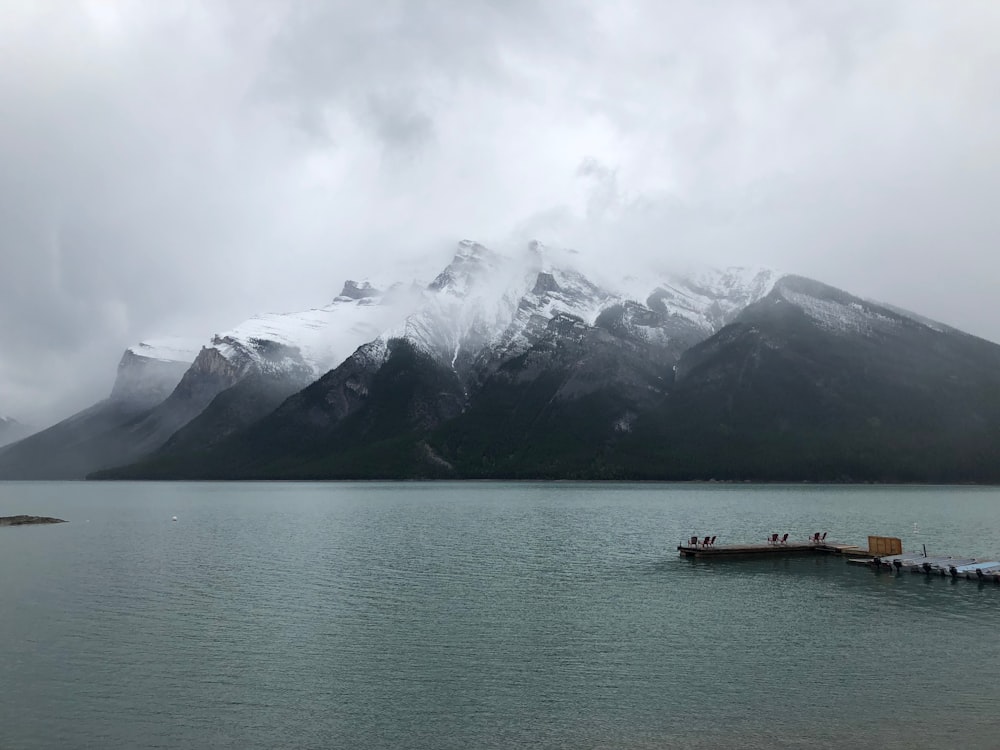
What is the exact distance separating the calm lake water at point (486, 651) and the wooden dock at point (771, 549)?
4181 mm

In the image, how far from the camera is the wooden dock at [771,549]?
10381cm

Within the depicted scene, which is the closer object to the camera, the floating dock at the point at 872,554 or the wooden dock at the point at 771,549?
the floating dock at the point at 872,554

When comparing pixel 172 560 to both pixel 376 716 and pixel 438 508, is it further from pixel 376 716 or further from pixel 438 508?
pixel 438 508

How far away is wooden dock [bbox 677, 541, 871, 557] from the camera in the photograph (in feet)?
341

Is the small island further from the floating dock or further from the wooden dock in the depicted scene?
the floating dock

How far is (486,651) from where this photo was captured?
53750 mm

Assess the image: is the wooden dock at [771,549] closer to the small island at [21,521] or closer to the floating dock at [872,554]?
the floating dock at [872,554]

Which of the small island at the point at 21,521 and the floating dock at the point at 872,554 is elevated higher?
the floating dock at the point at 872,554

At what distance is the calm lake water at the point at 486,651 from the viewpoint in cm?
3975

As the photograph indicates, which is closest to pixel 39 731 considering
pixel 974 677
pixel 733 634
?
pixel 733 634

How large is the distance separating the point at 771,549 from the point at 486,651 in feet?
224

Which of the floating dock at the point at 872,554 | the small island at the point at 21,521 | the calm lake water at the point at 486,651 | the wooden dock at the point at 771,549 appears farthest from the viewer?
the small island at the point at 21,521

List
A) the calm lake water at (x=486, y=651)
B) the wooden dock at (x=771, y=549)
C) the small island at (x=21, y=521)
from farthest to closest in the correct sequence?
the small island at (x=21, y=521) < the wooden dock at (x=771, y=549) < the calm lake water at (x=486, y=651)

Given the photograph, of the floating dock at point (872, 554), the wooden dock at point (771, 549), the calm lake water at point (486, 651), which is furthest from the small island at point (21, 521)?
the floating dock at point (872, 554)
